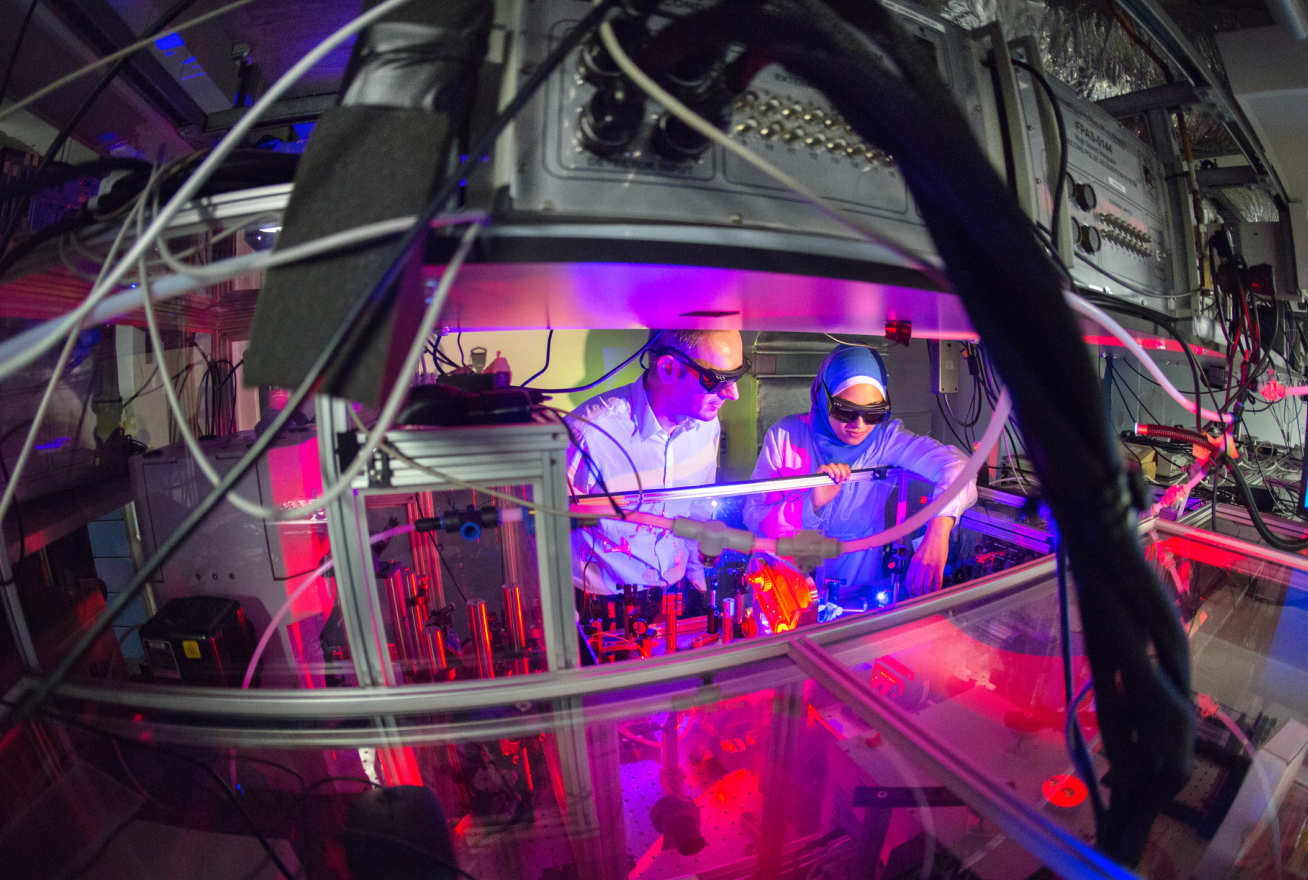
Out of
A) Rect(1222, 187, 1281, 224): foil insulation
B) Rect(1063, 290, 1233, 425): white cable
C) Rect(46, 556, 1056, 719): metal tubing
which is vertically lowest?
Rect(46, 556, 1056, 719): metal tubing

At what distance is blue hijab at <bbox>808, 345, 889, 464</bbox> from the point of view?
206 cm

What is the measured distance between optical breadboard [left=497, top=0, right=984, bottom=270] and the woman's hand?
1.38 m

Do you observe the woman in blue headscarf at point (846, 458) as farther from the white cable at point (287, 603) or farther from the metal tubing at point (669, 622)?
the white cable at point (287, 603)

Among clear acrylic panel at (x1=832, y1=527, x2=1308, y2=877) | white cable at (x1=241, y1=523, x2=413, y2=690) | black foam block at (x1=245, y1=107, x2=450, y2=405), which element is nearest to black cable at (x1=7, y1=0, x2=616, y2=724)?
black foam block at (x1=245, y1=107, x2=450, y2=405)

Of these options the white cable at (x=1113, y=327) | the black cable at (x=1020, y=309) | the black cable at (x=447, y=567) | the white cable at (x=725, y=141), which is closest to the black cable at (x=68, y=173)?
the white cable at (x=725, y=141)

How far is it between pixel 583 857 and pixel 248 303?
1.85m

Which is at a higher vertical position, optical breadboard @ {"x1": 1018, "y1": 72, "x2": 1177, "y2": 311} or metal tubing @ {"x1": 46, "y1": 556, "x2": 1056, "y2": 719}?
optical breadboard @ {"x1": 1018, "y1": 72, "x2": 1177, "y2": 311}

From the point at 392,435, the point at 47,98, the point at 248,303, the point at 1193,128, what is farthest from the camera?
the point at 1193,128

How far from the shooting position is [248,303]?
1.58 metres

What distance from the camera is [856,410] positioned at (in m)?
1.87

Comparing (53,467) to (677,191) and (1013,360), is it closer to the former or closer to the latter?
(677,191)

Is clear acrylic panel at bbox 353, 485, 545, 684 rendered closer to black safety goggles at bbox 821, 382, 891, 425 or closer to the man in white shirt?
the man in white shirt

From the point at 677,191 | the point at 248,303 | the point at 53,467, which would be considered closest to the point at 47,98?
the point at 248,303

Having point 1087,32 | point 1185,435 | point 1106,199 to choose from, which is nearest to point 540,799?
point 1106,199
